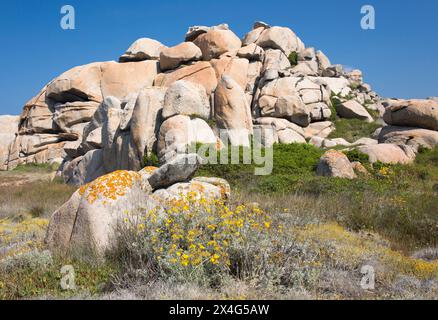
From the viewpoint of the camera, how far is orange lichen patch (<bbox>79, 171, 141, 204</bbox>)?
687 centimetres

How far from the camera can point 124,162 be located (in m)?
18.0

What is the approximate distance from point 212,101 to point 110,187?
14.7m

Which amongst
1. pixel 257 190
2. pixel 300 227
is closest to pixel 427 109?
pixel 257 190

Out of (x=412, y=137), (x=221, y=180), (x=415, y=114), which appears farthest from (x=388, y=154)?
(x=221, y=180)

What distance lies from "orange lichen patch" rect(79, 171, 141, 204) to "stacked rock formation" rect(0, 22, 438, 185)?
10.8 meters

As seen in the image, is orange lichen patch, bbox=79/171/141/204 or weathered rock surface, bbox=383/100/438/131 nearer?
orange lichen patch, bbox=79/171/141/204

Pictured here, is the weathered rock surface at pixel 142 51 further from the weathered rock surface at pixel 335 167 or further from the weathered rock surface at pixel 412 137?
the weathered rock surface at pixel 335 167

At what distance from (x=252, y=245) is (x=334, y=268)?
1401mm

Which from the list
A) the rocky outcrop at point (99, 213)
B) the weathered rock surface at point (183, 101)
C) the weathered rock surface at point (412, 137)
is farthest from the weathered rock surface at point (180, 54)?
the rocky outcrop at point (99, 213)

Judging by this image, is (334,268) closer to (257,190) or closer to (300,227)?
(300,227)

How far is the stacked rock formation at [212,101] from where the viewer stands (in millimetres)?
19906

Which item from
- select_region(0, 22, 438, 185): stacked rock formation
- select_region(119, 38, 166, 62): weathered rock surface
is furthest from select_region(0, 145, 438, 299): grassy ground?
select_region(119, 38, 166, 62): weathered rock surface

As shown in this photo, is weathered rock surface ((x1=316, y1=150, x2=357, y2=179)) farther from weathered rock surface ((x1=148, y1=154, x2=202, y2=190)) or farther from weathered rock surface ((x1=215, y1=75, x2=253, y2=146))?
weathered rock surface ((x1=148, y1=154, x2=202, y2=190))

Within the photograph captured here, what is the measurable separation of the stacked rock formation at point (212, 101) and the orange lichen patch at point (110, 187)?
35.4 feet
